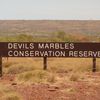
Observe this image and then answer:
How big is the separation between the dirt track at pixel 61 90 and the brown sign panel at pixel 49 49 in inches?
87.4

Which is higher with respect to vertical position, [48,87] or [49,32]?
[48,87]

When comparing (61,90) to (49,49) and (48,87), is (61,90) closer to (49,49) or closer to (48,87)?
(48,87)

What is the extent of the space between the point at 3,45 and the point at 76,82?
12.3 feet

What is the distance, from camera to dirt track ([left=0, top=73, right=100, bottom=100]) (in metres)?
13.2

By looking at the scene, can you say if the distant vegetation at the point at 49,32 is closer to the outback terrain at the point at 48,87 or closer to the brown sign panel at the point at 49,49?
the brown sign panel at the point at 49,49

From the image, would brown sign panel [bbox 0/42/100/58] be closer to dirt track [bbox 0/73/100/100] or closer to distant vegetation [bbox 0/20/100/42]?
dirt track [bbox 0/73/100/100]

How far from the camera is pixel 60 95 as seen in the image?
13.6m

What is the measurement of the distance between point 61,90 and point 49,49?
194 inches

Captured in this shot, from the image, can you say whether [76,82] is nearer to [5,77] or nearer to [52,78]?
[52,78]

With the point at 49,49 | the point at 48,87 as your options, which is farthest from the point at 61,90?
the point at 49,49

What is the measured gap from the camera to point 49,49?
1928 cm

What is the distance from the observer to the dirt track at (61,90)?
43.4 feet

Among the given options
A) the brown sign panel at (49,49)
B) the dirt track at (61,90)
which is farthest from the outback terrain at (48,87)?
the brown sign panel at (49,49)

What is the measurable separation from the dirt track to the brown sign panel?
7.29ft
